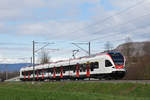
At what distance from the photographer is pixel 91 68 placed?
1657 inches

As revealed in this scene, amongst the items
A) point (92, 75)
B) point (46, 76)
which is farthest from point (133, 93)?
point (46, 76)

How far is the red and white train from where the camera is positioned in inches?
1496

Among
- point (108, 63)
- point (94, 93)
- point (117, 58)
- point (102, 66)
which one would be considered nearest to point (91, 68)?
point (102, 66)

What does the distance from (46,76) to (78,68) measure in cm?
1591

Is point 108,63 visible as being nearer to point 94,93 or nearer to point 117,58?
point 117,58

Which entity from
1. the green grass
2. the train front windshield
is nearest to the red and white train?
the train front windshield

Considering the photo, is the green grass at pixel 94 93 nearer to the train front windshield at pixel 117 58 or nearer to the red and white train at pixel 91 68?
the red and white train at pixel 91 68

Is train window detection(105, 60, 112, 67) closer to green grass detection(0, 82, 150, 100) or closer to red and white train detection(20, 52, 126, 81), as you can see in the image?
red and white train detection(20, 52, 126, 81)

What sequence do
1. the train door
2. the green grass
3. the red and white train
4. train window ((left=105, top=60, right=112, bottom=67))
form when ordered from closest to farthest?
the green grass < the red and white train < train window ((left=105, top=60, right=112, bottom=67)) < the train door

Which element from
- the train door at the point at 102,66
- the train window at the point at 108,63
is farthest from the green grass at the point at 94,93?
the train window at the point at 108,63

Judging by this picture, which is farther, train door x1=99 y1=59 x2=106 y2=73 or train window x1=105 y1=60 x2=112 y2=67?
train door x1=99 y1=59 x2=106 y2=73

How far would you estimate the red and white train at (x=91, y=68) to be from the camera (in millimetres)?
38000

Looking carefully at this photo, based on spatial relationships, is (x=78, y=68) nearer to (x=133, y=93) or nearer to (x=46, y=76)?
(x=46, y=76)

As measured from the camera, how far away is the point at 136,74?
164 ft
